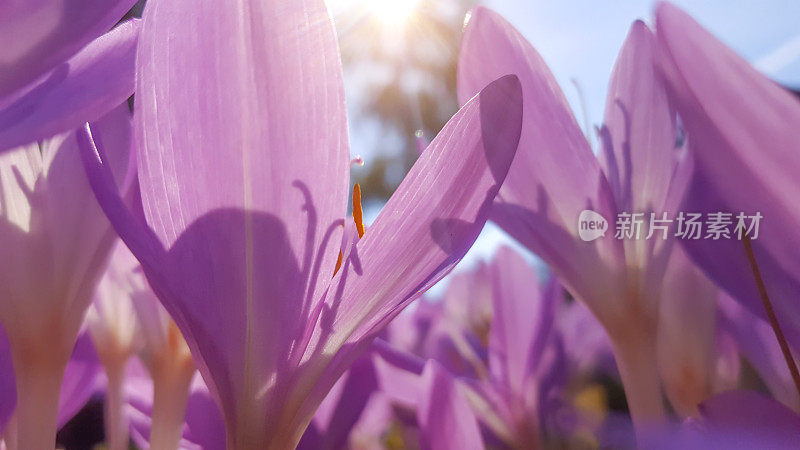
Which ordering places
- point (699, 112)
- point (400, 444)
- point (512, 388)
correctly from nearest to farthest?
1. point (699, 112)
2. point (512, 388)
3. point (400, 444)

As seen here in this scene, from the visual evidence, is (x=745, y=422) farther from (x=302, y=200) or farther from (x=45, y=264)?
(x=45, y=264)

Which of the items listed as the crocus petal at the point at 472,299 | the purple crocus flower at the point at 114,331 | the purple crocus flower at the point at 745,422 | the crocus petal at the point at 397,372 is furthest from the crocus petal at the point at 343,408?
the crocus petal at the point at 472,299

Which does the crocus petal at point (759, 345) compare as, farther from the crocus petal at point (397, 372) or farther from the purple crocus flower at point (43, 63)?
the purple crocus flower at point (43, 63)

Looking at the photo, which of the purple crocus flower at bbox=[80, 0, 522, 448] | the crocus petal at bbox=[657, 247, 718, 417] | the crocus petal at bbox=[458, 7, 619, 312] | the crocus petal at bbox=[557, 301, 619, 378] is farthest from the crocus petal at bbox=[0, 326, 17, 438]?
the crocus petal at bbox=[557, 301, 619, 378]

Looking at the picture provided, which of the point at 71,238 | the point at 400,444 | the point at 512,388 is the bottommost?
the point at 400,444

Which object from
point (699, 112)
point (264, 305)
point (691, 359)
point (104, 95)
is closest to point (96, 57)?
point (104, 95)

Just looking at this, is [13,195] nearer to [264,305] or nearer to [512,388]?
[264,305]

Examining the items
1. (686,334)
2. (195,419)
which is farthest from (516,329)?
(195,419)

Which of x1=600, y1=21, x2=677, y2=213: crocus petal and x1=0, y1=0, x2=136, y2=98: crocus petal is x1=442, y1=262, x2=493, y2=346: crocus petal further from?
x1=0, y1=0, x2=136, y2=98: crocus petal
